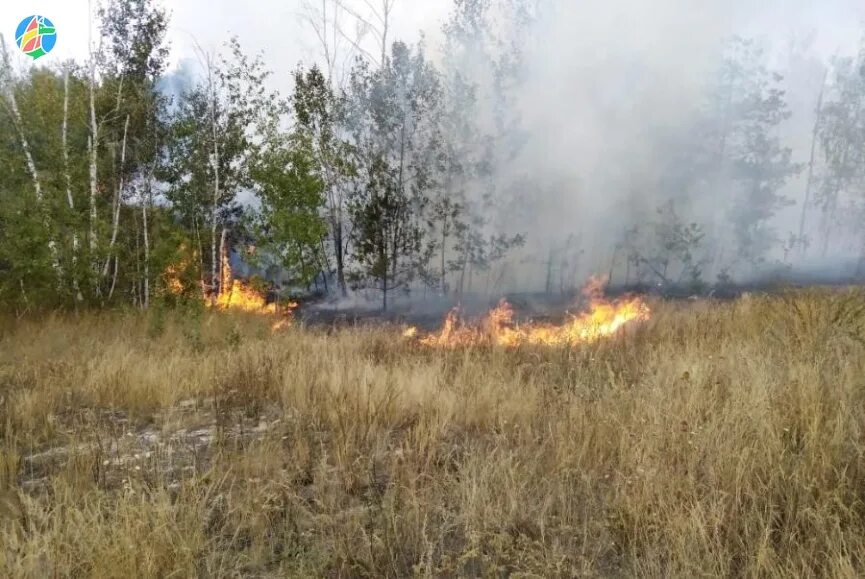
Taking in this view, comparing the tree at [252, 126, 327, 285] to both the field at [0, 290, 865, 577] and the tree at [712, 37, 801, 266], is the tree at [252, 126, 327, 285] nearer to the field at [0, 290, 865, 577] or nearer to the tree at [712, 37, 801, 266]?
the field at [0, 290, 865, 577]

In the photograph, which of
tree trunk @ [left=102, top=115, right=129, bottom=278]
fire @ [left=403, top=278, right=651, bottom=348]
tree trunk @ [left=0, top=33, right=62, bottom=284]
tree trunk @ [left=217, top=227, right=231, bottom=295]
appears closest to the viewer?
fire @ [left=403, top=278, right=651, bottom=348]

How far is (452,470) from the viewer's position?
3062 millimetres

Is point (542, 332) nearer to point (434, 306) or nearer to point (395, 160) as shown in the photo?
point (434, 306)

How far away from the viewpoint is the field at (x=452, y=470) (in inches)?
83.4

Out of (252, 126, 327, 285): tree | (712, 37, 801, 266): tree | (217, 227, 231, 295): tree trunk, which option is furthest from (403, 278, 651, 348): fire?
(712, 37, 801, 266): tree

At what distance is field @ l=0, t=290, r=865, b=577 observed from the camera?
2.12 meters

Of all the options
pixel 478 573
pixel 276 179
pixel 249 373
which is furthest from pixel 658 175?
pixel 478 573

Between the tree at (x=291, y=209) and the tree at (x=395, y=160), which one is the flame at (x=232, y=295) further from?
the tree at (x=395, y=160)

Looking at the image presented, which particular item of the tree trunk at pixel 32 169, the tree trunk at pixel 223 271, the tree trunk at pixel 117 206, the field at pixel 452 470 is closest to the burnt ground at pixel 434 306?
the tree trunk at pixel 223 271

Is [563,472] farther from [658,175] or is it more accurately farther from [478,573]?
[658,175]

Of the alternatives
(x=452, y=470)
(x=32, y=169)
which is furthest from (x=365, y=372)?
(x=32, y=169)

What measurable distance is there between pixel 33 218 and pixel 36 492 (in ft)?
33.1

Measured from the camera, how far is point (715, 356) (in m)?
4.86

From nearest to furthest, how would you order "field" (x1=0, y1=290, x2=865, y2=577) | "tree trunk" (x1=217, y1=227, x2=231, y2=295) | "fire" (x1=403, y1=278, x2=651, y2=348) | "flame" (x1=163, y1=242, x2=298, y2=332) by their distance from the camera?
"field" (x1=0, y1=290, x2=865, y2=577)
"fire" (x1=403, y1=278, x2=651, y2=348)
"flame" (x1=163, y1=242, x2=298, y2=332)
"tree trunk" (x1=217, y1=227, x2=231, y2=295)
